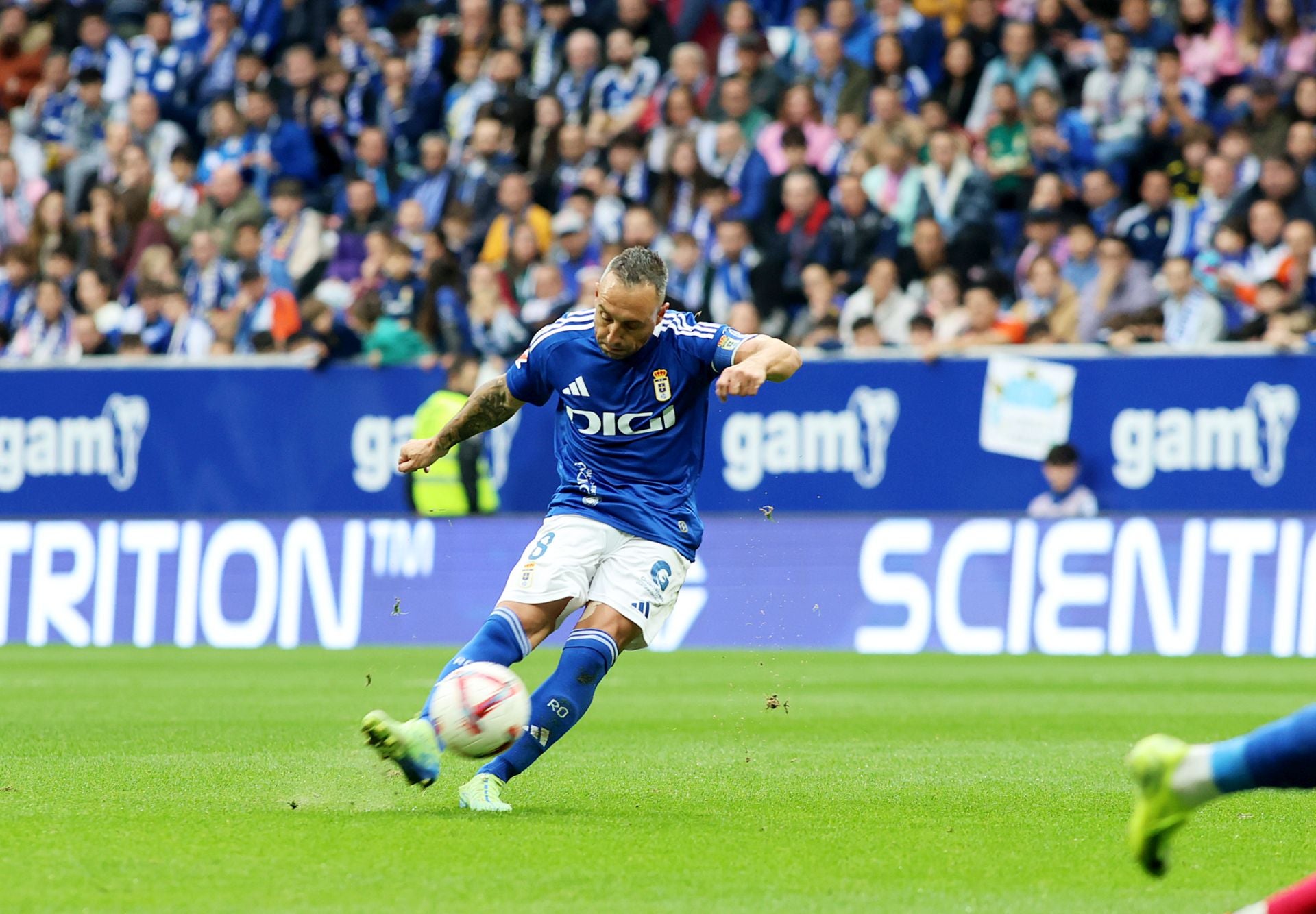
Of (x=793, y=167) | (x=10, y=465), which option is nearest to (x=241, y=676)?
(x=10, y=465)

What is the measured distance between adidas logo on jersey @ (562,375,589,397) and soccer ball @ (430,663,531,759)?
1.33 m

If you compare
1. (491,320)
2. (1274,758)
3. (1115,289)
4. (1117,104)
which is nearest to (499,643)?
(1274,758)

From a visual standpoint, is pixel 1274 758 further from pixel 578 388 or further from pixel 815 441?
pixel 815 441

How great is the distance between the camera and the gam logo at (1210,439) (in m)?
16.7

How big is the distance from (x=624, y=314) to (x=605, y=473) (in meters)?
0.77

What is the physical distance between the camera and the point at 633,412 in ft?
26.7

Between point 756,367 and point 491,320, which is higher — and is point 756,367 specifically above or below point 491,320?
below

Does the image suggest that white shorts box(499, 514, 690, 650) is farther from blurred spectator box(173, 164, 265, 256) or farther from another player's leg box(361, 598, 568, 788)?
blurred spectator box(173, 164, 265, 256)

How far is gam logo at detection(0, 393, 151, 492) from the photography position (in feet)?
64.1

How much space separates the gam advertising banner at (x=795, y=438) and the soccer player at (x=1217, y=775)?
39.7ft

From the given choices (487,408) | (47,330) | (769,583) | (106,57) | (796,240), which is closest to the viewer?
(487,408)

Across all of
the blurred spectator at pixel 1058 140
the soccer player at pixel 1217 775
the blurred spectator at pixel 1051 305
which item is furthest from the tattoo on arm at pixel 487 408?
the blurred spectator at pixel 1058 140

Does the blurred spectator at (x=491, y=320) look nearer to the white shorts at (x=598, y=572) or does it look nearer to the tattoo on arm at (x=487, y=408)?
the tattoo on arm at (x=487, y=408)

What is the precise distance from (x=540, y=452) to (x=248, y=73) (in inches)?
291
